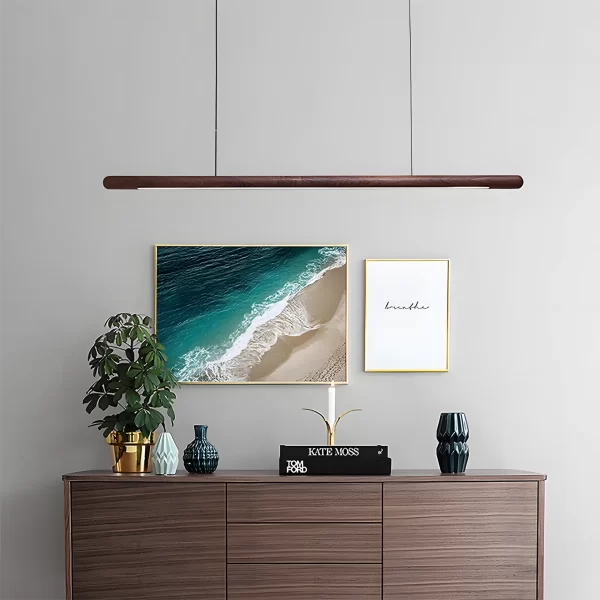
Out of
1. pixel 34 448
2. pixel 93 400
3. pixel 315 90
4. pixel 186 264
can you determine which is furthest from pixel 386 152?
pixel 34 448

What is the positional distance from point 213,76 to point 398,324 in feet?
4.65

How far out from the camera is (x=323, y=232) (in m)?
3.94

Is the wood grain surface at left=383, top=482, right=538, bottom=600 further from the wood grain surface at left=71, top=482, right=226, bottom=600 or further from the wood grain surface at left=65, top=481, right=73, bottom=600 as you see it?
the wood grain surface at left=65, top=481, right=73, bottom=600

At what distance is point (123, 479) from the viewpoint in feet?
11.2

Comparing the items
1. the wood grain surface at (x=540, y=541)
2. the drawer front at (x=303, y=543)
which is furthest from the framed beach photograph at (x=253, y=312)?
the wood grain surface at (x=540, y=541)

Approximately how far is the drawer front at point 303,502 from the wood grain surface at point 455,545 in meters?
0.09

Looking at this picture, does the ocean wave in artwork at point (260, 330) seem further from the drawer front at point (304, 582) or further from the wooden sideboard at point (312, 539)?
the drawer front at point (304, 582)

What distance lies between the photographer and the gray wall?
12.7ft

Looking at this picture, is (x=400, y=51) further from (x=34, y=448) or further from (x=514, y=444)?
(x=34, y=448)

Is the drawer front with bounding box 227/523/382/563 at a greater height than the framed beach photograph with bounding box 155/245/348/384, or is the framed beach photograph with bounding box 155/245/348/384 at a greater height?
the framed beach photograph with bounding box 155/245/348/384

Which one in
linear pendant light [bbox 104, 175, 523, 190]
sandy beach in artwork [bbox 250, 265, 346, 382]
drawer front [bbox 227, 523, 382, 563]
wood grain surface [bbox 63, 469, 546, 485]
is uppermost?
linear pendant light [bbox 104, 175, 523, 190]

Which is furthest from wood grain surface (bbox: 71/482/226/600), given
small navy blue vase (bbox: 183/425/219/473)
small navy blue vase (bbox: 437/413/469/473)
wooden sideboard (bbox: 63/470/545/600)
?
small navy blue vase (bbox: 437/413/469/473)

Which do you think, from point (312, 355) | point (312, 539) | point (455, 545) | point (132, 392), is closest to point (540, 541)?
point (455, 545)

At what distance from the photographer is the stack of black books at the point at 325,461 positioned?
345 cm
